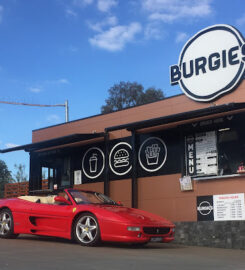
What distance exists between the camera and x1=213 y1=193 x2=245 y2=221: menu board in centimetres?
1113

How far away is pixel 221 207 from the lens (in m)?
11.5

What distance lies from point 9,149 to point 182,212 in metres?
7.69

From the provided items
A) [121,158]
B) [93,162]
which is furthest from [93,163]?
[121,158]

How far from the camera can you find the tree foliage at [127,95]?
5056 centimetres

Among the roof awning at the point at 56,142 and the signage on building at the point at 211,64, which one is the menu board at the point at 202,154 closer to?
the signage on building at the point at 211,64

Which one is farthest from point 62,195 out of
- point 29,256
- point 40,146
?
point 40,146

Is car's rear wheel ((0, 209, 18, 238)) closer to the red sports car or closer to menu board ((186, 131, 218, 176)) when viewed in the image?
the red sports car

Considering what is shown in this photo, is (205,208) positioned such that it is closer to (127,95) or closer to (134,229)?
(134,229)

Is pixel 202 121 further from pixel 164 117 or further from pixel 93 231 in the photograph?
pixel 93 231

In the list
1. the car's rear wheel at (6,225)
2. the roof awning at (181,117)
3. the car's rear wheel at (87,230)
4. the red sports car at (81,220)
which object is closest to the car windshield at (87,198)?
the red sports car at (81,220)

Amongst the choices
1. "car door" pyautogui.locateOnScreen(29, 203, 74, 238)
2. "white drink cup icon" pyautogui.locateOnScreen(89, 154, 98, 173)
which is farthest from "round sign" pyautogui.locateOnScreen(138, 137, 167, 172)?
"car door" pyautogui.locateOnScreen(29, 203, 74, 238)

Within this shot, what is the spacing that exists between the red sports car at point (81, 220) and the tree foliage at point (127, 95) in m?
40.4

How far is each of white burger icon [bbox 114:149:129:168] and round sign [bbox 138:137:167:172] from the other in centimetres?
53

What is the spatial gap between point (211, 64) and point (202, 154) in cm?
265
